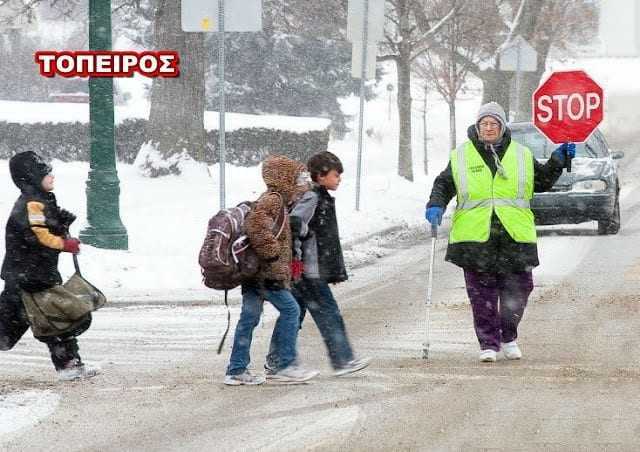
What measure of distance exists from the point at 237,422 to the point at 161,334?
12.3 ft

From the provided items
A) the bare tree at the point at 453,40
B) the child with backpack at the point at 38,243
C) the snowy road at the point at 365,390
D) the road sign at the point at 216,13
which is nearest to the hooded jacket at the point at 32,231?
the child with backpack at the point at 38,243

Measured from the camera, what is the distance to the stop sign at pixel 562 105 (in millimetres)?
17609

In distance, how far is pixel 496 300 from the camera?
9.83m

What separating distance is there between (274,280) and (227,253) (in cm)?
38

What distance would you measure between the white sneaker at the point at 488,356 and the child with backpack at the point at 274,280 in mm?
1254

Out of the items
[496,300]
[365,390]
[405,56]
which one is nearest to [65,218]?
[365,390]

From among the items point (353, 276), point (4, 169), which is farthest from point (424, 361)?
point (4, 169)

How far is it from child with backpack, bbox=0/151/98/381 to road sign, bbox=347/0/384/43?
1387cm

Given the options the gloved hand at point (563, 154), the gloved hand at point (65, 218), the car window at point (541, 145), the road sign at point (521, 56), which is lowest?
the car window at point (541, 145)

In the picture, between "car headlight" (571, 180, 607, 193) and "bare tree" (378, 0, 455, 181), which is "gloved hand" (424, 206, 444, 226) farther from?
"bare tree" (378, 0, 455, 181)

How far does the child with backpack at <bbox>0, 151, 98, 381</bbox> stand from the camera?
892 centimetres

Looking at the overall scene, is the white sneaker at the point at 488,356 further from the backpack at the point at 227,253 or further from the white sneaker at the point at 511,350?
the backpack at the point at 227,253

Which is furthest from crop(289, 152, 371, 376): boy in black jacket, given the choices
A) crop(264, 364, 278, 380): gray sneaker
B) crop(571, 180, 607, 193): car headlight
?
crop(571, 180, 607, 193): car headlight

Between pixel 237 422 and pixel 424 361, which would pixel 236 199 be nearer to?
pixel 424 361
